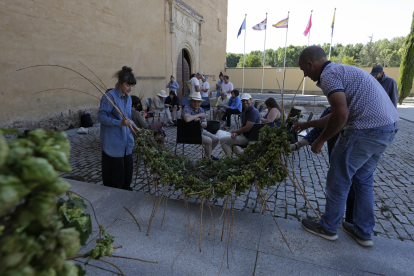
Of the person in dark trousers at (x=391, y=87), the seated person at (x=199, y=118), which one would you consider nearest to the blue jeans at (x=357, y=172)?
the seated person at (x=199, y=118)

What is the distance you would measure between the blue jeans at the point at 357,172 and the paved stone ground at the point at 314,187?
0.68 metres

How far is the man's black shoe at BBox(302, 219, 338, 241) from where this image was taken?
2357 millimetres

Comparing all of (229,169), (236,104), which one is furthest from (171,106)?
(229,169)

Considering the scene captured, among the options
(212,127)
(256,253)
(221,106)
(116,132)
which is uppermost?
(116,132)

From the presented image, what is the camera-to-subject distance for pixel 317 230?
2.42m

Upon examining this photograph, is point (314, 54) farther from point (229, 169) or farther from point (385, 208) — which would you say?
point (385, 208)

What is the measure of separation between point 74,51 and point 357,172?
875 cm

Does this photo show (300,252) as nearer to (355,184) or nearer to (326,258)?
(326,258)

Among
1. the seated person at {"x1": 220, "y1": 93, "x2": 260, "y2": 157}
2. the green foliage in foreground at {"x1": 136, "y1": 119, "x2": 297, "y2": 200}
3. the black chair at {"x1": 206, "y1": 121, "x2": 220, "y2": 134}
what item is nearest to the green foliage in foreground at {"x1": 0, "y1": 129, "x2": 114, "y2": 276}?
the green foliage in foreground at {"x1": 136, "y1": 119, "x2": 297, "y2": 200}

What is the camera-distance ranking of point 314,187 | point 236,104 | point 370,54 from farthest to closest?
point 370,54 → point 236,104 → point 314,187

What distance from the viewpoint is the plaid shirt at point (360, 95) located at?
2.13m

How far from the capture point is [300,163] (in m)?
5.43

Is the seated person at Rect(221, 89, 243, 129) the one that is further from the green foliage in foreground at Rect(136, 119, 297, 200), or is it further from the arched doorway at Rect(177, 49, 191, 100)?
the arched doorway at Rect(177, 49, 191, 100)

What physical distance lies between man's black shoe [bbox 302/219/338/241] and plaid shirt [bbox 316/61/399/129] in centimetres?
100
